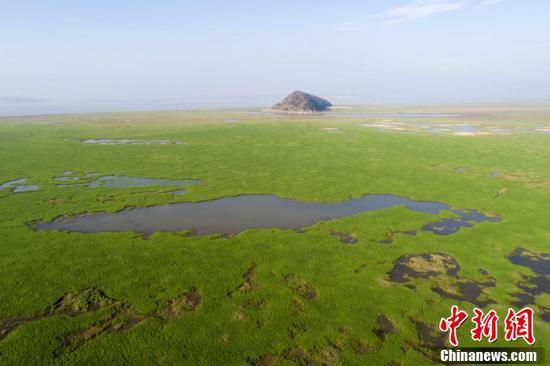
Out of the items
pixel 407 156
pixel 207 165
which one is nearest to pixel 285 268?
pixel 207 165

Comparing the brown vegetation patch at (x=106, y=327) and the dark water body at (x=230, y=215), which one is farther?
the dark water body at (x=230, y=215)

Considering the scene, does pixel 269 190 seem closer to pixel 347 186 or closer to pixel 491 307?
pixel 347 186

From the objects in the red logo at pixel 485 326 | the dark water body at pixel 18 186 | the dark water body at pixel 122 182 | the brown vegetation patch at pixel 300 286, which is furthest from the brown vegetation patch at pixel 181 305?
the dark water body at pixel 18 186

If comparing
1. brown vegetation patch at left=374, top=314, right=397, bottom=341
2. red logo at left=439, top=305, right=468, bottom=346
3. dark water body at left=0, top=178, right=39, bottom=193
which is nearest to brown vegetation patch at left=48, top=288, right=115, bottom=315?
brown vegetation patch at left=374, top=314, right=397, bottom=341

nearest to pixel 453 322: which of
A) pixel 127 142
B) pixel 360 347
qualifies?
pixel 360 347

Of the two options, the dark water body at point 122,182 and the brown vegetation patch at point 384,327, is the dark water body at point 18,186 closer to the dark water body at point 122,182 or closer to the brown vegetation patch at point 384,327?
the dark water body at point 122,182

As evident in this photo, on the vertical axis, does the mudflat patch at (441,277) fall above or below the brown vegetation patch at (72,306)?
below

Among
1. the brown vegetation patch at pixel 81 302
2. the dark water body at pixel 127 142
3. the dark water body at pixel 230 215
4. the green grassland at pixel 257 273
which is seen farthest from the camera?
the dark water body at pixel 127 142

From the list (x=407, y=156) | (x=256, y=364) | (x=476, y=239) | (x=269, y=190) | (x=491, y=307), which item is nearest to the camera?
(x=256, y=364)
